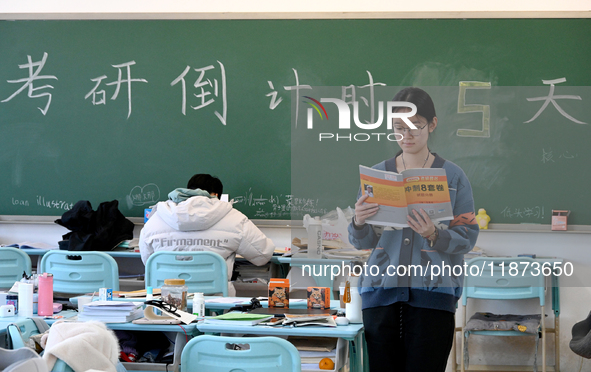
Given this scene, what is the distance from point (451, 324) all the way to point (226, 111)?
2889 mm

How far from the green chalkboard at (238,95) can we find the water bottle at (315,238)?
163 cm

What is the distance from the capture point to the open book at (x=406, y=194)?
1.97 m

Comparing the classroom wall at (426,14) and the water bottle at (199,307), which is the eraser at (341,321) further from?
the classroom wall at (426,14)

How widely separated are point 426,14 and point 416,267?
2834mm

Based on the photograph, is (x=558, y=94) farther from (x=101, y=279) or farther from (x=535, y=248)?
(x=101, y=279)

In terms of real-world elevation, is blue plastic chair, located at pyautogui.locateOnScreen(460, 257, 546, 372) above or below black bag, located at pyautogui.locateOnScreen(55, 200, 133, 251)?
below

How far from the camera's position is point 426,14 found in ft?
14.2

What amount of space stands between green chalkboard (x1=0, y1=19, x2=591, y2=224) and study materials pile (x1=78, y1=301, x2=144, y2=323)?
2.13m

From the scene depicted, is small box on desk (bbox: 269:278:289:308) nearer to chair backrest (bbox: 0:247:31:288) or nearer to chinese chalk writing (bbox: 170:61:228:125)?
chair backrest (bbox: 0:247:31:288)

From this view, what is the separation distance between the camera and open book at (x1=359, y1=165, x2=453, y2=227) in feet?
6.46

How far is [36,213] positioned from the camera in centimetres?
462

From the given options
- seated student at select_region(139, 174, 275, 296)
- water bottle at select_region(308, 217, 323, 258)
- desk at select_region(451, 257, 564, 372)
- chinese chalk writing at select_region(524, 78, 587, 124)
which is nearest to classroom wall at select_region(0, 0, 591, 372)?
desk at select_region(451, 257, 564, 372)

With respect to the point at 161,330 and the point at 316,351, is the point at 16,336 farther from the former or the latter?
the point at 316,351

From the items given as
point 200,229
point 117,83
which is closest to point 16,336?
point 200,229
